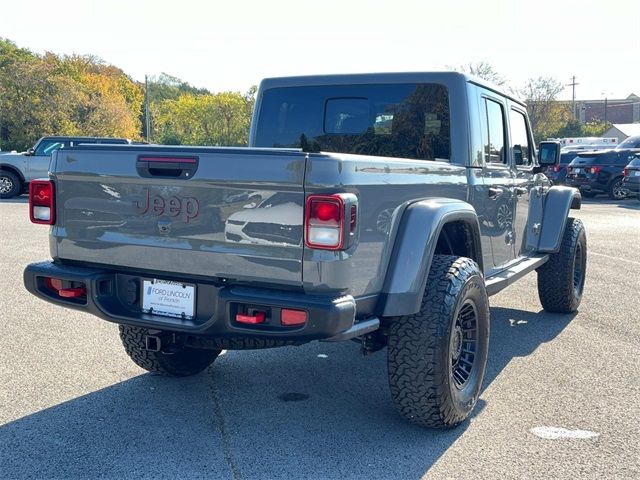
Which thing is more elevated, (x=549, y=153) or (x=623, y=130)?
(x=623, y=130)

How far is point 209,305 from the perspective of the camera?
3.45m

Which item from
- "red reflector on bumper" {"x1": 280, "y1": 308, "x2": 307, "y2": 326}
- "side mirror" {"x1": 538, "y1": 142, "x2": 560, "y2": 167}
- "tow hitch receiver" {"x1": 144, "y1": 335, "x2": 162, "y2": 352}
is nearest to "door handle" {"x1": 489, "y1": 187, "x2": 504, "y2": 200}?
"side mirror" {"x1": 538, "y1": 142, "x2": 560, "y2": 167}

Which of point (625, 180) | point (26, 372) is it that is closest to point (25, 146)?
point (625, 180)

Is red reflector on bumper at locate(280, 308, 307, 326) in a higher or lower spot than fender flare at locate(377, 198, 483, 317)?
lower

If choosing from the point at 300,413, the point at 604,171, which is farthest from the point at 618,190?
the point at 300,413

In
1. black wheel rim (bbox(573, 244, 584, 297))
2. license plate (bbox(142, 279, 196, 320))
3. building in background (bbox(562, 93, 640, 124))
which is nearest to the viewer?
license plate (bbox(142, 279, 196, 320))

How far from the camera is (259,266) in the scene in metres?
3.28

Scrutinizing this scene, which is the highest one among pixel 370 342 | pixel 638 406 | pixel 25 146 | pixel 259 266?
pixel 25 146

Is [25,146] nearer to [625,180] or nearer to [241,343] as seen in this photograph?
[625,180]

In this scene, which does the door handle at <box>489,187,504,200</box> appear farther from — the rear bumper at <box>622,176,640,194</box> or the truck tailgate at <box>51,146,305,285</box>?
the rear bumper at <box>622,176,640,194</box>

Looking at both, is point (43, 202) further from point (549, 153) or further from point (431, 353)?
point (549, 153)

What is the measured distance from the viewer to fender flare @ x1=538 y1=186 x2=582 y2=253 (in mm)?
6125

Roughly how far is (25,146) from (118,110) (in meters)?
6.45

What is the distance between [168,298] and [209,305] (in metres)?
0.25
